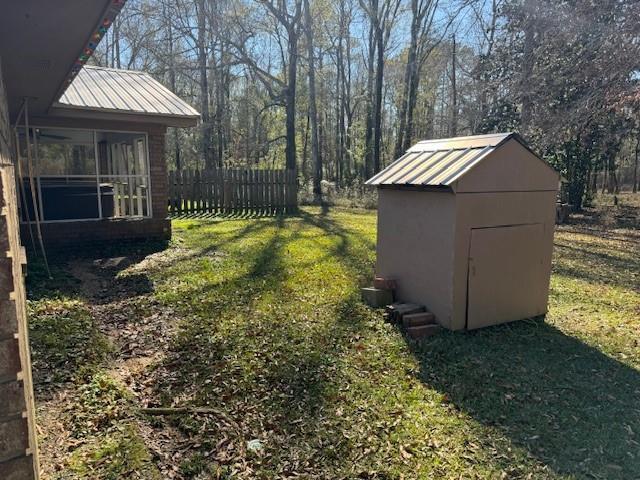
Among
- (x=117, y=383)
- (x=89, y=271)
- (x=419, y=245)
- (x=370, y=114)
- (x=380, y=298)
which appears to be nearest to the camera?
(x=117, y=383)

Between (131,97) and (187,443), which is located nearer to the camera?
(187,443)

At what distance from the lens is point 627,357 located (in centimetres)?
436

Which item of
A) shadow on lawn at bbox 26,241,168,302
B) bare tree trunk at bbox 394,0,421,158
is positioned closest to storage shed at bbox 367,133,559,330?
shadow on lawn at bbox 26,241,168,302

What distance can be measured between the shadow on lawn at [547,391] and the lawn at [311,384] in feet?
0.05

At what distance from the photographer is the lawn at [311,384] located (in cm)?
286

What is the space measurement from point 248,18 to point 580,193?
17.0 m

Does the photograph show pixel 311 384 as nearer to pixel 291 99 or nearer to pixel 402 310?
pixel 402 310

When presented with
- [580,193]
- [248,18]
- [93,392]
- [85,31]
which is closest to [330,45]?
[248,18]

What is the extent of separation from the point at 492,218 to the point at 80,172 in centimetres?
975

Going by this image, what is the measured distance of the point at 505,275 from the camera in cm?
502

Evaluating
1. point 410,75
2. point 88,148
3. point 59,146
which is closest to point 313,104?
point 410,75

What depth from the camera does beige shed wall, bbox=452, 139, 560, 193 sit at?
4.71m

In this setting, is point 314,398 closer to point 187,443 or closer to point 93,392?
point 187,443

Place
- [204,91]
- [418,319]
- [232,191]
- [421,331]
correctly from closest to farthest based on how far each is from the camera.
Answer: [421,331], [418,319], [232,191], [204,91]
